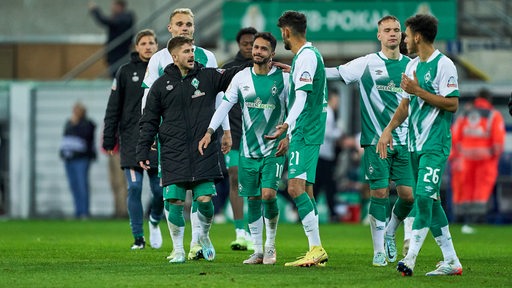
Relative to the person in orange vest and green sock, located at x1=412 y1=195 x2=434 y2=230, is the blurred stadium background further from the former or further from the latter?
green sock, located at x1=412 y1=195 x2=434 y2=230

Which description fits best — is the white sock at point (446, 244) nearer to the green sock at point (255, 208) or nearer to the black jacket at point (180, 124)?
the green sock at point (255, 208)

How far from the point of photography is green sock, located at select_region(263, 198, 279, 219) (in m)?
12.2

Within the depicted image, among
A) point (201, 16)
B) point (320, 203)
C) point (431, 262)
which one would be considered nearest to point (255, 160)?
point (431, 262)

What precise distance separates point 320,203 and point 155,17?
5.85 meters

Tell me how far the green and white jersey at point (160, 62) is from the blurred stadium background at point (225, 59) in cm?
1114

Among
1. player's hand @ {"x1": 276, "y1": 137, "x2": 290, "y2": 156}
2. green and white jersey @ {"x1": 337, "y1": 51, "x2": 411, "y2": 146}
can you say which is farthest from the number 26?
green and white jersey @ {"x1": 337, "y1": 51, "x2": 411, "y2": 146}

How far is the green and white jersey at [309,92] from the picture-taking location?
11.6m

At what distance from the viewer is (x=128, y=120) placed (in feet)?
48.6

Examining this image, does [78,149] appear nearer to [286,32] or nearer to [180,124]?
[180,124]

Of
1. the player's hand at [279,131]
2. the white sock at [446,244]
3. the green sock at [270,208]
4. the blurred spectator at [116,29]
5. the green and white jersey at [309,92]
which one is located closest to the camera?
the white sock at [446,244]

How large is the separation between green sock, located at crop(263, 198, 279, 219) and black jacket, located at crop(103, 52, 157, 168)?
2884 mm

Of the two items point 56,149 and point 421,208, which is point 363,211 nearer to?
point 56,149

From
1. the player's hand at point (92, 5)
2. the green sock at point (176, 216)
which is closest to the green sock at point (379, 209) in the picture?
the green sock at point (176, 216)

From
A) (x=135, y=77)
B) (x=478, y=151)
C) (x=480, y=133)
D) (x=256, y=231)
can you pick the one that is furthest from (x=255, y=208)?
(x=478, y=151)
